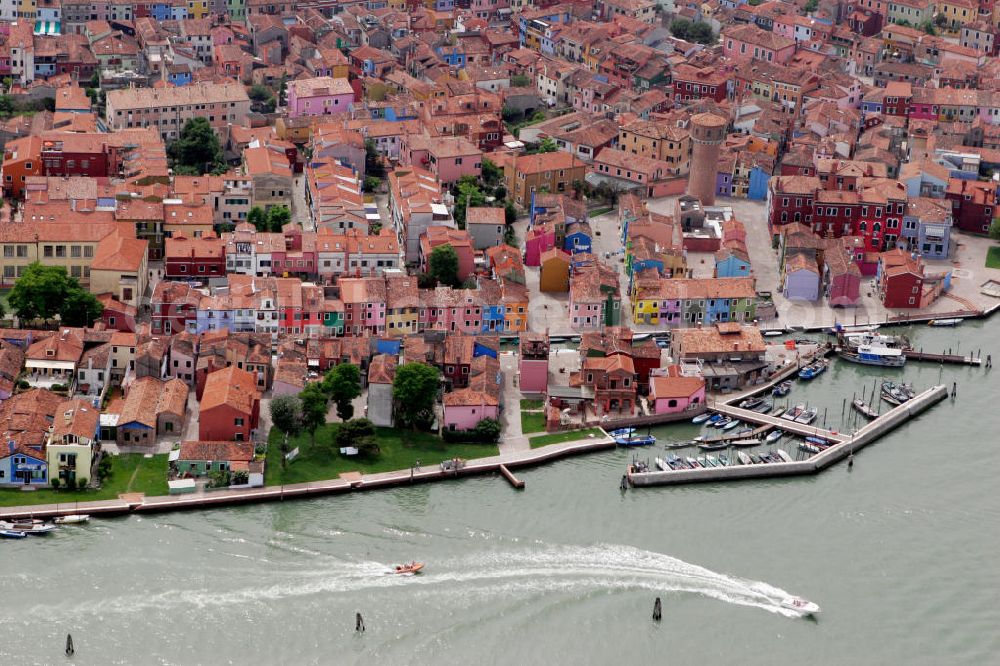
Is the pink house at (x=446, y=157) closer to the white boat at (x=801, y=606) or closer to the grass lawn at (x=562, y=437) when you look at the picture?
the grass lawn at (x=562, y=437)

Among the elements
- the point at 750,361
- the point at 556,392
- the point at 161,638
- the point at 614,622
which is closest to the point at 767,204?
the point at 750,361

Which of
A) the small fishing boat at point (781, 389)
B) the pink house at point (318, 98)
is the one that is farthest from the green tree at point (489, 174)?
the small fishing boat at point (781, 389)

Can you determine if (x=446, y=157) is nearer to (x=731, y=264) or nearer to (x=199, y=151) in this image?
(x=199, y=151)

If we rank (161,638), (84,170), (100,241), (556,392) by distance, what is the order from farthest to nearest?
(84,170) → (100,241) → (556,392) → (161,638)

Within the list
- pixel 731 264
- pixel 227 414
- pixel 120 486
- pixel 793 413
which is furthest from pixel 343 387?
pixel 731 264

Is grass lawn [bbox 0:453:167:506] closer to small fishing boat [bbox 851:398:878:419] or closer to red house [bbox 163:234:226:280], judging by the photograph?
red house [bbox 163:234:226:280]

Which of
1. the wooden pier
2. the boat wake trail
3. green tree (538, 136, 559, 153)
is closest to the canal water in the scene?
the boat wake trail

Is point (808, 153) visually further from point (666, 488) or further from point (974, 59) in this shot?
point (666, 488)
